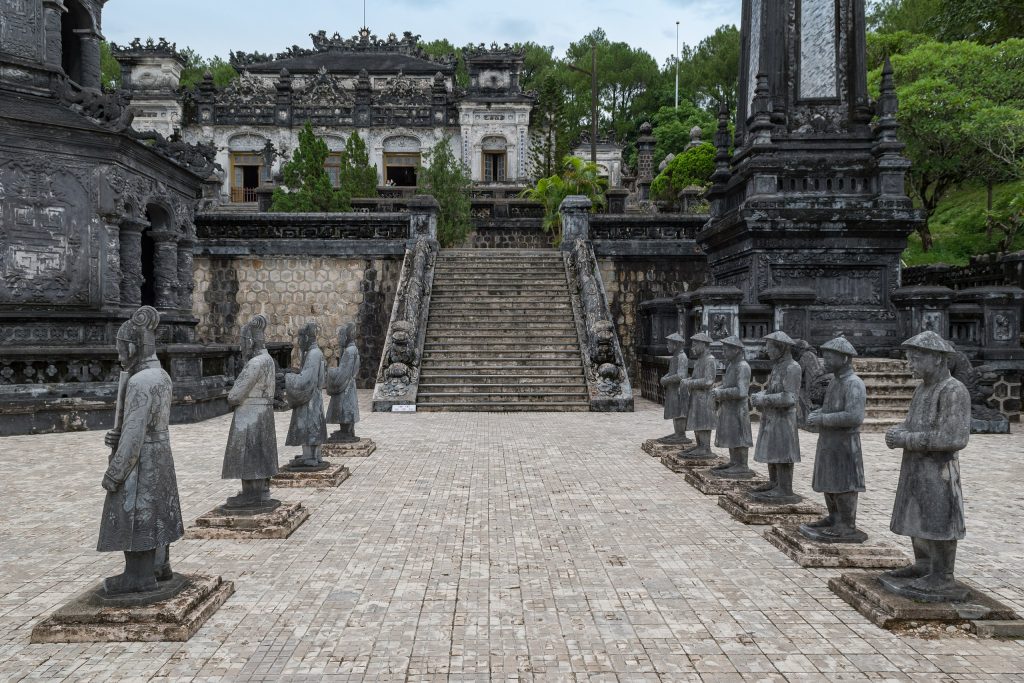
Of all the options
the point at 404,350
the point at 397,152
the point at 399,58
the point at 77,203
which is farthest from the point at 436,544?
the point at 399,58

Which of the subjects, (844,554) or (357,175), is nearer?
(844,554)

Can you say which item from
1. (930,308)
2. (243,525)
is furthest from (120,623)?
(930,308)

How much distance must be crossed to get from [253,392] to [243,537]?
124 centimetres

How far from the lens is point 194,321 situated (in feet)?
48.4

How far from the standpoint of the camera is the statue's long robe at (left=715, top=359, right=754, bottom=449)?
702 cm

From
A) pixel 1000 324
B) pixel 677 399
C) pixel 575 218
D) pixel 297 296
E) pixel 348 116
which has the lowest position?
pixel 677 399

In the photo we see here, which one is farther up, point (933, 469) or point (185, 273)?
point (185, 273)

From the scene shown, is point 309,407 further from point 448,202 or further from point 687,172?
point 687,172

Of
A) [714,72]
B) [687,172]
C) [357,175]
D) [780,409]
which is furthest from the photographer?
[714,72]

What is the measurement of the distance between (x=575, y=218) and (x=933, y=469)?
49.1 feet

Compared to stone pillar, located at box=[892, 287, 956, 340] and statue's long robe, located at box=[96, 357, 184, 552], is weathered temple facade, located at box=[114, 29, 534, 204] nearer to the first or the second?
stone pillar, located at box=[892, 287, 956, 340]

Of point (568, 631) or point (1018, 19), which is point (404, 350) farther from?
point (1018, 19)

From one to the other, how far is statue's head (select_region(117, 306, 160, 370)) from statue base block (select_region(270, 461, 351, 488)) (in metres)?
3.48

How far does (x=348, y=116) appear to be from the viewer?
126ft
